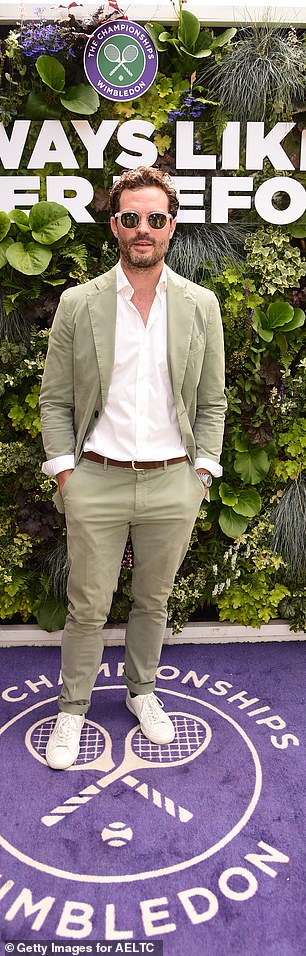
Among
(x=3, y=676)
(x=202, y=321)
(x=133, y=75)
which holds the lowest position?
(x=3, y=676)

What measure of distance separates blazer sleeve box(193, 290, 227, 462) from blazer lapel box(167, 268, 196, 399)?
4.4 inches

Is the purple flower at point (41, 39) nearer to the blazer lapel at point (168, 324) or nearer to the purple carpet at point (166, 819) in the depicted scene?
the blazer lapel at point (168, 324)

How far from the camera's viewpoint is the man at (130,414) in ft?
7.79

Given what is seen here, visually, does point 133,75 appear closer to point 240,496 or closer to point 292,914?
point 240,496

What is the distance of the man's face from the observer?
7.41 feet

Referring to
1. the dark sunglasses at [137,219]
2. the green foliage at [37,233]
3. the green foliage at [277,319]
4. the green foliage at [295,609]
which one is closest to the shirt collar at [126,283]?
the dark sunglasses at [137,219]

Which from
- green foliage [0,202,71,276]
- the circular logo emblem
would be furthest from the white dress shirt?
the circular logo emblem

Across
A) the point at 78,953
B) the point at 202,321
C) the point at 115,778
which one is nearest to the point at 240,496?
the point at 202,321

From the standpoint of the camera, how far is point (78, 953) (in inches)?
77.9

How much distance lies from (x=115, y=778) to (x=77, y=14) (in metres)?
2.89

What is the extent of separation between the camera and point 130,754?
2.74m

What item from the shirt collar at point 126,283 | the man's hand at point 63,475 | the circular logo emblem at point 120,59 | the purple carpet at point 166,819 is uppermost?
the circular logo emblem at point 120,59

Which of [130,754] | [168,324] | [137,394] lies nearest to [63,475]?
[137,394]

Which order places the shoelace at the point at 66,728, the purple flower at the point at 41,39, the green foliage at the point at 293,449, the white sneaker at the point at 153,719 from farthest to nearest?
the green foliage at the point at 293,449 → the purple flower at the point at 41,39 → the white sneaker at the point at 153,719 → the shoelace at the point at 66,728
